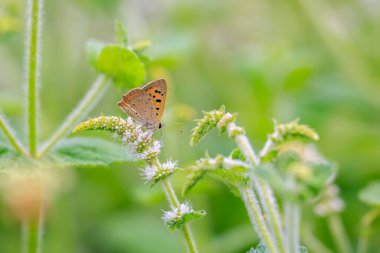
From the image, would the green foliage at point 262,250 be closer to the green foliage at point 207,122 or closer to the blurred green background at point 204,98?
the green foliage at point 207,122

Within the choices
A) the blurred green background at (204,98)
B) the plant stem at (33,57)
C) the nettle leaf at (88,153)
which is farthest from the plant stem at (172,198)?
the blurred green background at (204,98)

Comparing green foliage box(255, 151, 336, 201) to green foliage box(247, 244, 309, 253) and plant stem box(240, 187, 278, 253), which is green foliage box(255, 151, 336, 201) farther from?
green foliage box(247, 244, 309, 253)

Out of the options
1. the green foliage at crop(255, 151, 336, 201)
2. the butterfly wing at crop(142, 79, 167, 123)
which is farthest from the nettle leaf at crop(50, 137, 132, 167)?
the green foliage at crop(255, 151, 336, 201)

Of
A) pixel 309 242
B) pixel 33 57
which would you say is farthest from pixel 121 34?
pixel 309 242

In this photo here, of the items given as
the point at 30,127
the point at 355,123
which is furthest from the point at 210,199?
the point at 30,127

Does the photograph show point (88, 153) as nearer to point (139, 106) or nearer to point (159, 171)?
point (139, 106)
